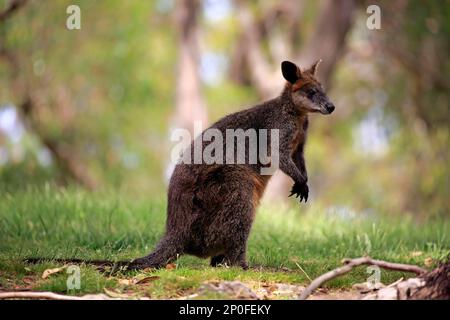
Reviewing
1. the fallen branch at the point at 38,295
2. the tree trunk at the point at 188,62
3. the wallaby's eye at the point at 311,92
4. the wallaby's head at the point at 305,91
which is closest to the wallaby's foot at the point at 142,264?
the fallen branch at the point at 38,295

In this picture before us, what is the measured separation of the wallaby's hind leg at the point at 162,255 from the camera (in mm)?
6824

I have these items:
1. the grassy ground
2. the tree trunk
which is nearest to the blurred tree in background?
the tree trunk

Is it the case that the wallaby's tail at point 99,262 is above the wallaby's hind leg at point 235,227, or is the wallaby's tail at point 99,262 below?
below

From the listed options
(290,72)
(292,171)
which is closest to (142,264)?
(292,171)

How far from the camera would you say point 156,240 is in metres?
8.53

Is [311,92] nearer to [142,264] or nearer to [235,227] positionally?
[235,227]

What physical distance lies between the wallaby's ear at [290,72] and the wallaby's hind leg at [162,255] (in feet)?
7.54

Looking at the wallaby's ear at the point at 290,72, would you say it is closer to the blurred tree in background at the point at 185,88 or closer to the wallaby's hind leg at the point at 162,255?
the wallaby's hind leg at the point at 162,255

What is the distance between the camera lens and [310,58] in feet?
59.0

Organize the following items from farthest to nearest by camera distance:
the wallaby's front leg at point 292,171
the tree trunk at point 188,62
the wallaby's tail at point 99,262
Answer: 1. the tree trunk at point 188,62
2. the wallaby's front leg at point 292,171
3. the wallaby's tail at point 99,262

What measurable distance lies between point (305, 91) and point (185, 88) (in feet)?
45.3

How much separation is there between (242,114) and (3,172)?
11217 millimetres

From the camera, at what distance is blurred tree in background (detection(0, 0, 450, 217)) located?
57.0 ft

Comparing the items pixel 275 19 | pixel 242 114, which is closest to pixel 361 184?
pixel 275 19
